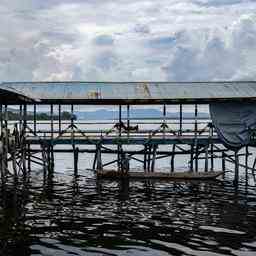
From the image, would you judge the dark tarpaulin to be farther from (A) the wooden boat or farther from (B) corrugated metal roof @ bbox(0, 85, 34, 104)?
(B) corrugated metal roof @ bbox(0, 85, 34, 104)

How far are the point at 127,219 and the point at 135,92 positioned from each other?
51.7 ft

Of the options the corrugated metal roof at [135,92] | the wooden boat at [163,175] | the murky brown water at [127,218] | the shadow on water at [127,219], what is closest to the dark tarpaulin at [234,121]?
the corrugated metal roof at [135,92]

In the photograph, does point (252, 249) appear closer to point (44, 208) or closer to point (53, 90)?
point (44, 208)

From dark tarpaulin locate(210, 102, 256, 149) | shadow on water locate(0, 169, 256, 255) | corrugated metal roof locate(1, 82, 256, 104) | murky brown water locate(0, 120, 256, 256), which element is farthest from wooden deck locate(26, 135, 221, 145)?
shadow on water locate(0, 169, 256, 255)

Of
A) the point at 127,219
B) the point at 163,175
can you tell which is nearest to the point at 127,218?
the point at 127,219

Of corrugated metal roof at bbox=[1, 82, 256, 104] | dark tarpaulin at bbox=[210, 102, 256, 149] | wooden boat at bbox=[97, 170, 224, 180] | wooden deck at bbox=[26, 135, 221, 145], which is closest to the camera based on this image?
corrugated metal roof at bbox=[1, 82, 256, 104]

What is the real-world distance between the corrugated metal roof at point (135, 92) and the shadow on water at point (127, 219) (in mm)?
5610

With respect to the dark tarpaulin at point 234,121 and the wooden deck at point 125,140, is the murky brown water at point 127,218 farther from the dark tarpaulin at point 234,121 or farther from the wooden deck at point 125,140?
the dark tarpaulin at point 234,121

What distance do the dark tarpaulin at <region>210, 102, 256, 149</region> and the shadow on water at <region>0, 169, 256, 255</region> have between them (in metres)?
3.83

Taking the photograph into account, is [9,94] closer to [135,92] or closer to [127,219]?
[127,219]

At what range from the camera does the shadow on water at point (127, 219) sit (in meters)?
17.8

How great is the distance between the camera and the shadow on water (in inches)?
703

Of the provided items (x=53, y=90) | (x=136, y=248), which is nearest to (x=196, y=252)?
(x=136, y=248)

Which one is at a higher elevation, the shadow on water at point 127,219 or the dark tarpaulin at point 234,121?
the dark tarpaulin at point 234,121
